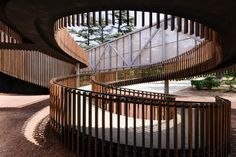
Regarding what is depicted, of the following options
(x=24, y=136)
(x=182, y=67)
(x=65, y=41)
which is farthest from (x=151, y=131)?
(x=182, y=67)

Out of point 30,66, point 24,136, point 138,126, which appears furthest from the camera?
point 30,66

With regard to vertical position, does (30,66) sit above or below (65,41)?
below

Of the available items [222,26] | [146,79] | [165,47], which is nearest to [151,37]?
[165,47]

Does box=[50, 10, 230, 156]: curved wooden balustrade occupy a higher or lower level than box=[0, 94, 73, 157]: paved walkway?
higher

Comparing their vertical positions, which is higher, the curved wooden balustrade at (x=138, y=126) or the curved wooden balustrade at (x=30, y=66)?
the curved wooden balustrade at (x=30, y=66)

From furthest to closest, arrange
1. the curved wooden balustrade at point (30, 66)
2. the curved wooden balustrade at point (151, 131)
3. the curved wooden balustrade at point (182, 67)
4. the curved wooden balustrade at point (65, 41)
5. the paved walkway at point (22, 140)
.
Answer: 1. the curved wooden balustrade at point (30, 66)
2. the curved wooden balustrade at point (182, 67)
3. the curved wooden balustrade at point (65, 41)
4. the paved walkway at point (22, 140)
5. the curved wooden balustrade at point (151, 131)

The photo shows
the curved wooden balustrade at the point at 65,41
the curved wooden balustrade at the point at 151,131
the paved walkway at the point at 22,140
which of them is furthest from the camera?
the curved wooden balustrade at the point at 65,41

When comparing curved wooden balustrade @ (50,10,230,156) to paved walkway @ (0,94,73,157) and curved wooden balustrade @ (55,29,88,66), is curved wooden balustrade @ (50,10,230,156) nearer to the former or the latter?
paved walkway @ (0,94,73,157)

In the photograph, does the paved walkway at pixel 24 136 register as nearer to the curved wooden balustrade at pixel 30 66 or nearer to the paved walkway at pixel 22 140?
Answer: the paved walkway at pixel 22 140

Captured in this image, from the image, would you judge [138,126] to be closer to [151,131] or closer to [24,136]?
[151,131]

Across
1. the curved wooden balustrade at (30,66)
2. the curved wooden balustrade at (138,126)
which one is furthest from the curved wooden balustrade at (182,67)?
the curved wooden balustrade at (30,66)

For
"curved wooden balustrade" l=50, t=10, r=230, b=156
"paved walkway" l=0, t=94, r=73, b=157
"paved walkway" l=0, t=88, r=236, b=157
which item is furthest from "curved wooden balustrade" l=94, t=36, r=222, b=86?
"paved walkway" l=0, t=94, r=73, b=157

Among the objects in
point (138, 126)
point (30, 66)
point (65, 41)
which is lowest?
point (138, 126)

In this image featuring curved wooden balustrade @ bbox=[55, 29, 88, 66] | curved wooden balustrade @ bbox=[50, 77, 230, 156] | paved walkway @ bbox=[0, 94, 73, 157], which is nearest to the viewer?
curved wooden balustrade @ bbox=[50, 77, 230, 156]
